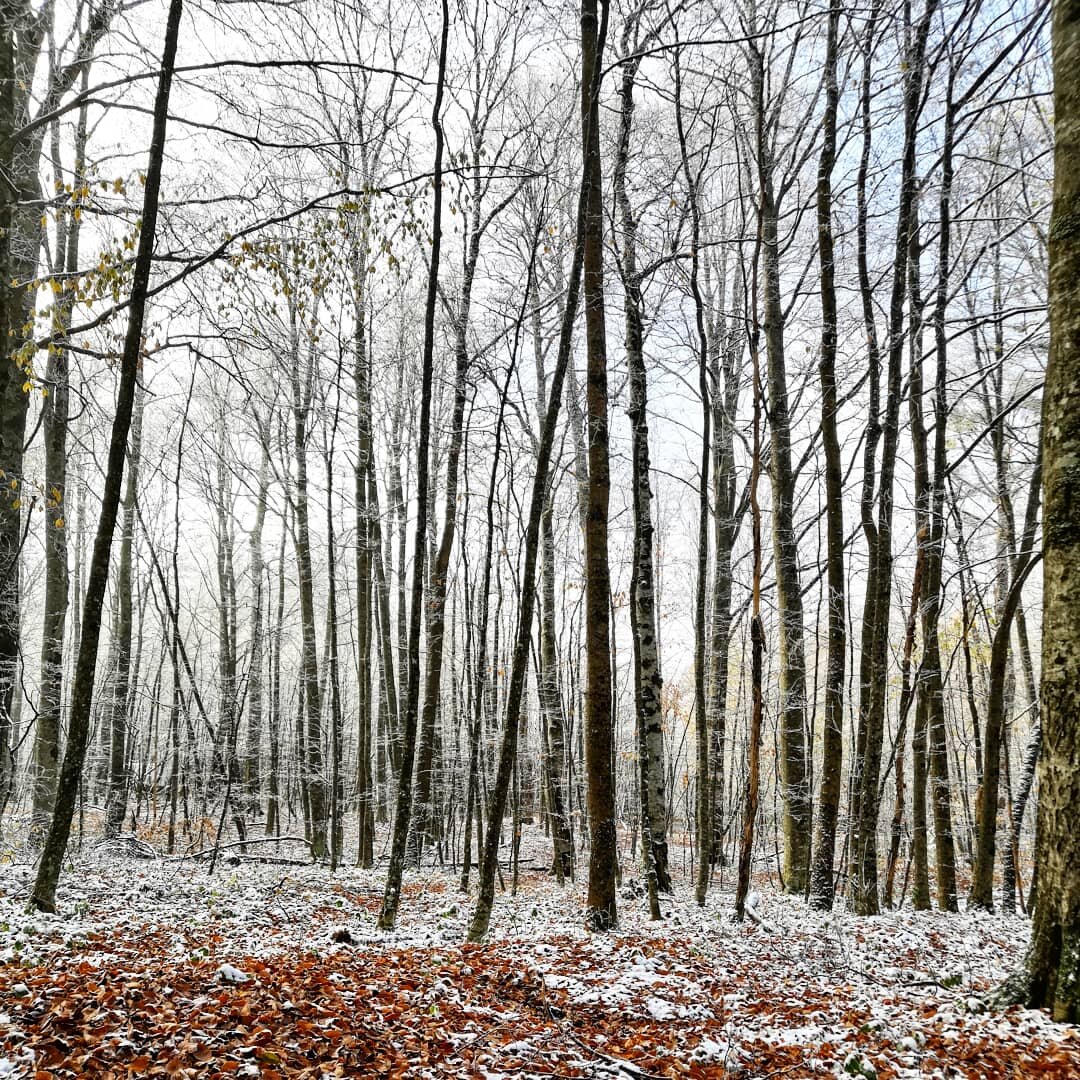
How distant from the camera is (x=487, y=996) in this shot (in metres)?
4.65

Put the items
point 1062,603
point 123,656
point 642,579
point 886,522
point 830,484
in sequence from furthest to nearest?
point 123,656, point 642,579, point 830,484, point 886,522, point 1062,603

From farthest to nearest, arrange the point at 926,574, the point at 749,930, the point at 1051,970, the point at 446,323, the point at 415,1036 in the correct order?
the point at 446,323
the point at 926,574
the point at 749,930
the point at 415,1036
the point at 1051,970

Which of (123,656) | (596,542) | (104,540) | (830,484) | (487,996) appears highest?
(830,484)

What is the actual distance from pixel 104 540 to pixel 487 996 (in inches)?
182

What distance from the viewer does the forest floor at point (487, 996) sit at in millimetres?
3268

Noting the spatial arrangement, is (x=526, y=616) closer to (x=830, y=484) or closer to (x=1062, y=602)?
(x=1062, y=602)

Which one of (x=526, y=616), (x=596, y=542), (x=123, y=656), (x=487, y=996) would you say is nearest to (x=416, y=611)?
(x=526, y=616)

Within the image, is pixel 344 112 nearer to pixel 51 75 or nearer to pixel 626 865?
pixel 51 75

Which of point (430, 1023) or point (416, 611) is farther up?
point (416, 611)

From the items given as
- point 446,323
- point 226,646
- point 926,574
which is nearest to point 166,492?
point 226,646

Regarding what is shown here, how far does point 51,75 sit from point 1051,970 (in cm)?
1298

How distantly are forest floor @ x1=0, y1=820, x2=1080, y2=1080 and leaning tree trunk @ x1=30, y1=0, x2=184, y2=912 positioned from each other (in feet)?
2.01

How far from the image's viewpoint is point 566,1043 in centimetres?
393

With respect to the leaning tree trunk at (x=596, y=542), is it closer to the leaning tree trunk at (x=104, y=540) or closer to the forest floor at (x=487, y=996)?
the forest floor at (x=487, y=996)
